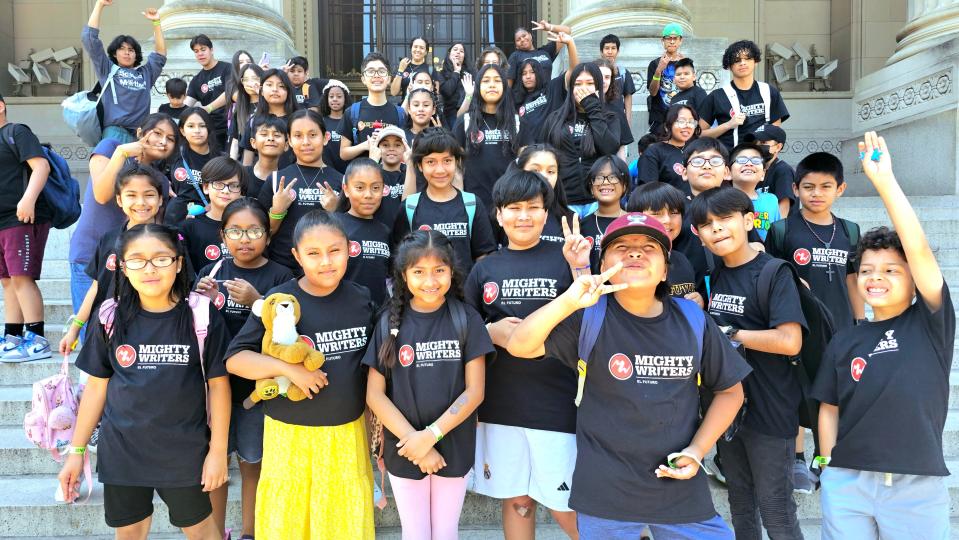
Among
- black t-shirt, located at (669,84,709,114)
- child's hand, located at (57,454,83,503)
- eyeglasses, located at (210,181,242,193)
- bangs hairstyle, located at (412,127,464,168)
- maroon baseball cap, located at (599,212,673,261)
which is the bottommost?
child's hand, located at (57,454,83,503)

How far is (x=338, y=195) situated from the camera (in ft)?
13.7

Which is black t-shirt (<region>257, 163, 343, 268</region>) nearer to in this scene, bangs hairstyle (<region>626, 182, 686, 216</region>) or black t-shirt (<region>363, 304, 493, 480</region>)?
black t-shirt (<region>363, 304, 493, 480</region>)

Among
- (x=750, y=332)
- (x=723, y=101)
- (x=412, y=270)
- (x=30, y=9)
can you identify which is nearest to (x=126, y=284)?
(x=412, y=270)

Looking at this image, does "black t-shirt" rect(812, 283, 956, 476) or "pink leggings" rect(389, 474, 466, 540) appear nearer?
"black t-shirt" rect(812, 283, 956, 476)

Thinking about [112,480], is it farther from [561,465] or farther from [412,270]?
[561,465]

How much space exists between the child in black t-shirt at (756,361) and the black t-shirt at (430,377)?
3.73ft

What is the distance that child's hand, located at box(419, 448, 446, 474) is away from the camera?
9.16 ft

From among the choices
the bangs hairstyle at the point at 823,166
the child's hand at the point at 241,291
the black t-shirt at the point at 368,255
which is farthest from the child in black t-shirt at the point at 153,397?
the bangs hairstyle at the point at 823,166

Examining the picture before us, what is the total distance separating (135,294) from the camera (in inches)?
118

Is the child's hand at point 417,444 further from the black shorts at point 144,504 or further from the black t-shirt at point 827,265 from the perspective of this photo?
the black t-shirt at point 827,265

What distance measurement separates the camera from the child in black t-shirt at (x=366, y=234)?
3.71 m

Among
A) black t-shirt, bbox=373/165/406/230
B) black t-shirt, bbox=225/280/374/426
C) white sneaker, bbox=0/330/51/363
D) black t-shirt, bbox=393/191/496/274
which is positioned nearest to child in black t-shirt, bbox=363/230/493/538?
black t-shirt, bbox=225/280/374/426

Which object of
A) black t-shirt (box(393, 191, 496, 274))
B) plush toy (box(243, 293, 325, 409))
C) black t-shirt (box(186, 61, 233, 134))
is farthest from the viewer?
black t-shirt (box(186, 61, 233, 134))

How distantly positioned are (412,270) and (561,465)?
1059mm
